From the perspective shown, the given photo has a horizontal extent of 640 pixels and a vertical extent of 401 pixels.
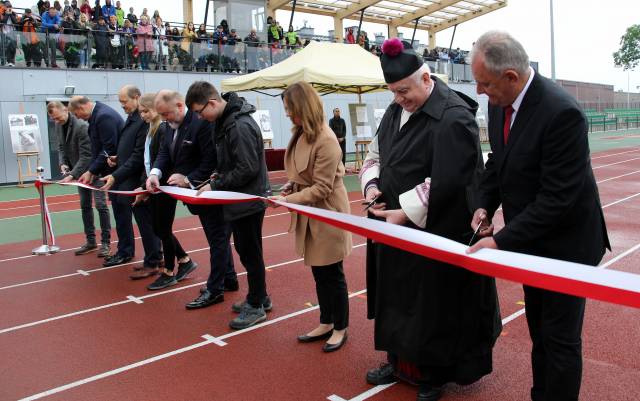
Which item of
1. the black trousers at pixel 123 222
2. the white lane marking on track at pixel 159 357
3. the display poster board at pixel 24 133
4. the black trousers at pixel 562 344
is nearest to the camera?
the black trousers at pixel 562 344

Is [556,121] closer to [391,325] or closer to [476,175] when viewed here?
[476,175]

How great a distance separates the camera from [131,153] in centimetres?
634

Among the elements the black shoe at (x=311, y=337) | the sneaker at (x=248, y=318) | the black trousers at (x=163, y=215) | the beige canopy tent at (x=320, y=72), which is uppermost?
the beige canopy tent at (x=320, y=72)

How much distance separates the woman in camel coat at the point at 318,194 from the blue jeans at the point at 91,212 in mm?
4206

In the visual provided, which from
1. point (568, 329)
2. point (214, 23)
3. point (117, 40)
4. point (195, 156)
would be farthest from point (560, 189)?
point (214, 23)

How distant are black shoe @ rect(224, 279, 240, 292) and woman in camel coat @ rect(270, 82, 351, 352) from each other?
1570mm

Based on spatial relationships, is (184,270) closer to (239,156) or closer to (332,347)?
(239,156)

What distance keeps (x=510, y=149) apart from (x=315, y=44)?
11.7m

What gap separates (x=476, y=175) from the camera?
2.97m

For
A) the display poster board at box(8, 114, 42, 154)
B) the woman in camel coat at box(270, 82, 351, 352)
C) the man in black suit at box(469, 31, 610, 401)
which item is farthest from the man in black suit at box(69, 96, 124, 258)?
the display poster board at box(8, 114, 42, 154)

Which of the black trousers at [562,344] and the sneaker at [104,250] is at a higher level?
the black trousers at [562,344]

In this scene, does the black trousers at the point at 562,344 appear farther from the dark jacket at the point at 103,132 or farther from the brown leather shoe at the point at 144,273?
the dark jacket at the point at 103,132

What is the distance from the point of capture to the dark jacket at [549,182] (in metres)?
2.36

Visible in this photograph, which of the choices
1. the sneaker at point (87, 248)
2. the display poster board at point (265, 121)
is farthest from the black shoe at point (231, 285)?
the display poster board at point (265, 121)
